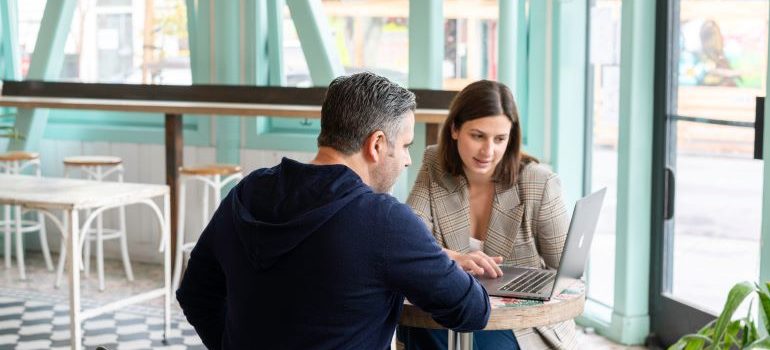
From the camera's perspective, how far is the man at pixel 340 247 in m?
2.16

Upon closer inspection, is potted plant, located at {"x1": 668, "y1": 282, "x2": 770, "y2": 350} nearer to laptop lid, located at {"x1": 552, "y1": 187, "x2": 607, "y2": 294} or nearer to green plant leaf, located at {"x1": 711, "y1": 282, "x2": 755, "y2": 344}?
green plant leaf, located at {"x1": 711, "y1": 282, "x2": 755, "y2": 344}

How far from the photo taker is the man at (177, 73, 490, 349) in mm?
2156

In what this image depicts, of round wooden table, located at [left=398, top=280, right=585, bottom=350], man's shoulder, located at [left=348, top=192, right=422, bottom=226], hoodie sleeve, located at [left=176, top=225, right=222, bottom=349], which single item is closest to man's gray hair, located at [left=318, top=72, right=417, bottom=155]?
man's shoulder, located at [left=348, top=192, right=422, bottom=226]

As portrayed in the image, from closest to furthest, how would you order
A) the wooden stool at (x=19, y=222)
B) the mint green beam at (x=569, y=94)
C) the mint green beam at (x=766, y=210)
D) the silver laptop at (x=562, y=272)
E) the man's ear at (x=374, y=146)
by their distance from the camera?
the man's ear at (x=374, y=146) < the silver laptop at (x=562, y=272) < the mint green beam at (x=766, y=210) < the mint green beam at (x=569, y=94) < the wooden stool at (x=19, y=222)

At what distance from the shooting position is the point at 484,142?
3377 mm

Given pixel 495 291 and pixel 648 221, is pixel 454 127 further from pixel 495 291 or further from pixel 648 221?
pixel 648 221

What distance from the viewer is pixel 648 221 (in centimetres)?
500

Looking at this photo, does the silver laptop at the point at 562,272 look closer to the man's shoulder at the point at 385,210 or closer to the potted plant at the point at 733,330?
the potted plant at the point at 733,330

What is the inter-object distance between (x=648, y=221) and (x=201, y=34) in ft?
10.5

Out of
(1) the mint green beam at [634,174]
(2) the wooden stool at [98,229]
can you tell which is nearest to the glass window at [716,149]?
(1) the mint green beam at [634,174]

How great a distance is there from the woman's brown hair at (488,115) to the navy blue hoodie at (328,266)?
114 cm

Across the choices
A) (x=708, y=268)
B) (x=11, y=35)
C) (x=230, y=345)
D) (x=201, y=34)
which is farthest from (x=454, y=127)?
(x=11, y=35)

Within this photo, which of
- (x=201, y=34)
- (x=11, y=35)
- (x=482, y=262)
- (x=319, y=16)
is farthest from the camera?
(x=11, y=35)

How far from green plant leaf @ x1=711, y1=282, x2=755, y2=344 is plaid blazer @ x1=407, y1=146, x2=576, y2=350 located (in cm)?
68
